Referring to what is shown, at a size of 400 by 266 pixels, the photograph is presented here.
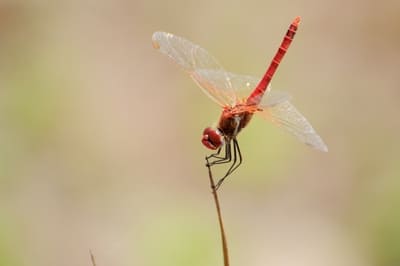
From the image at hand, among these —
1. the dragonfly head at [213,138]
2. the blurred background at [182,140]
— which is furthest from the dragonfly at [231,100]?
the blurred background at [182,140]

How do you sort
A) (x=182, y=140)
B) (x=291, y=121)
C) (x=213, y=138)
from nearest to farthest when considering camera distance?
1. (x=213, y=138)
2. (x=291, y=121)
3. (x=182, y=140)

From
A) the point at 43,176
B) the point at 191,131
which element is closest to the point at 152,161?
the point at 191,131

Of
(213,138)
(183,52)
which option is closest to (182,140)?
(183,52)

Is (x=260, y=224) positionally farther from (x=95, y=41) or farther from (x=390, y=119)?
→ (x=95, y=41)

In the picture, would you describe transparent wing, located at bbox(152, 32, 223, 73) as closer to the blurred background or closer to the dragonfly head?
the dragonfly head

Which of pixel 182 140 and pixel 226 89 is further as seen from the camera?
pixel 182 140

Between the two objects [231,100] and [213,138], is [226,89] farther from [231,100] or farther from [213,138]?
[213,138]

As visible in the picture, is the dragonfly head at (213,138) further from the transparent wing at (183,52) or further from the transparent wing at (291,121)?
the transparent wing at (183,52)

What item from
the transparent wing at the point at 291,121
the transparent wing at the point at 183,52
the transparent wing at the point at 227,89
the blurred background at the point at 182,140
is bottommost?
the blurred background at the point at 182,140
